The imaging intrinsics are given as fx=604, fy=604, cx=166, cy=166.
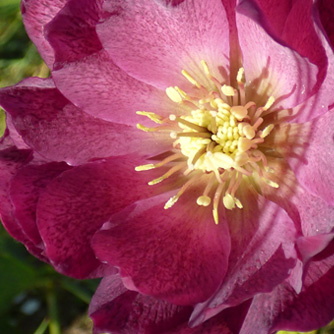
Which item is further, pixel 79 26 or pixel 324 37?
pixel 79 26

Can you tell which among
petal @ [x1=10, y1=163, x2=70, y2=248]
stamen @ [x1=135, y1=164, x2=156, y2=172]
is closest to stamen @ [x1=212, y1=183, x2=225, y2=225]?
stamen @ [x1=135, y1=164, x2=156, y2=172]

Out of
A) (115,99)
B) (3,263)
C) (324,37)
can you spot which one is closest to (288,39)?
(324,37)

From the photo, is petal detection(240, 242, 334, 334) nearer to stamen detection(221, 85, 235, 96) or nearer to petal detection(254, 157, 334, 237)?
petal detection(254, 157, 334, 237)

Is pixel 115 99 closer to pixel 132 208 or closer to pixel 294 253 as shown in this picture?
pixel 132 208

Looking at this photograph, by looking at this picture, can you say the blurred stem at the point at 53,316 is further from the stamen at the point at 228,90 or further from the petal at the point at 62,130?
the stamen at the point at 228,90

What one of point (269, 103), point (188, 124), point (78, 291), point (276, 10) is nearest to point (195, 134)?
point (188, 124)

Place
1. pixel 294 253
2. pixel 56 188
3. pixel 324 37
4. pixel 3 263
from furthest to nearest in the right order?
pixel 3 263
pixel 56 188
pixel 294 253
pixel 324 37

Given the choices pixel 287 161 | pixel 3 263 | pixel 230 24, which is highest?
pixel 230 24
